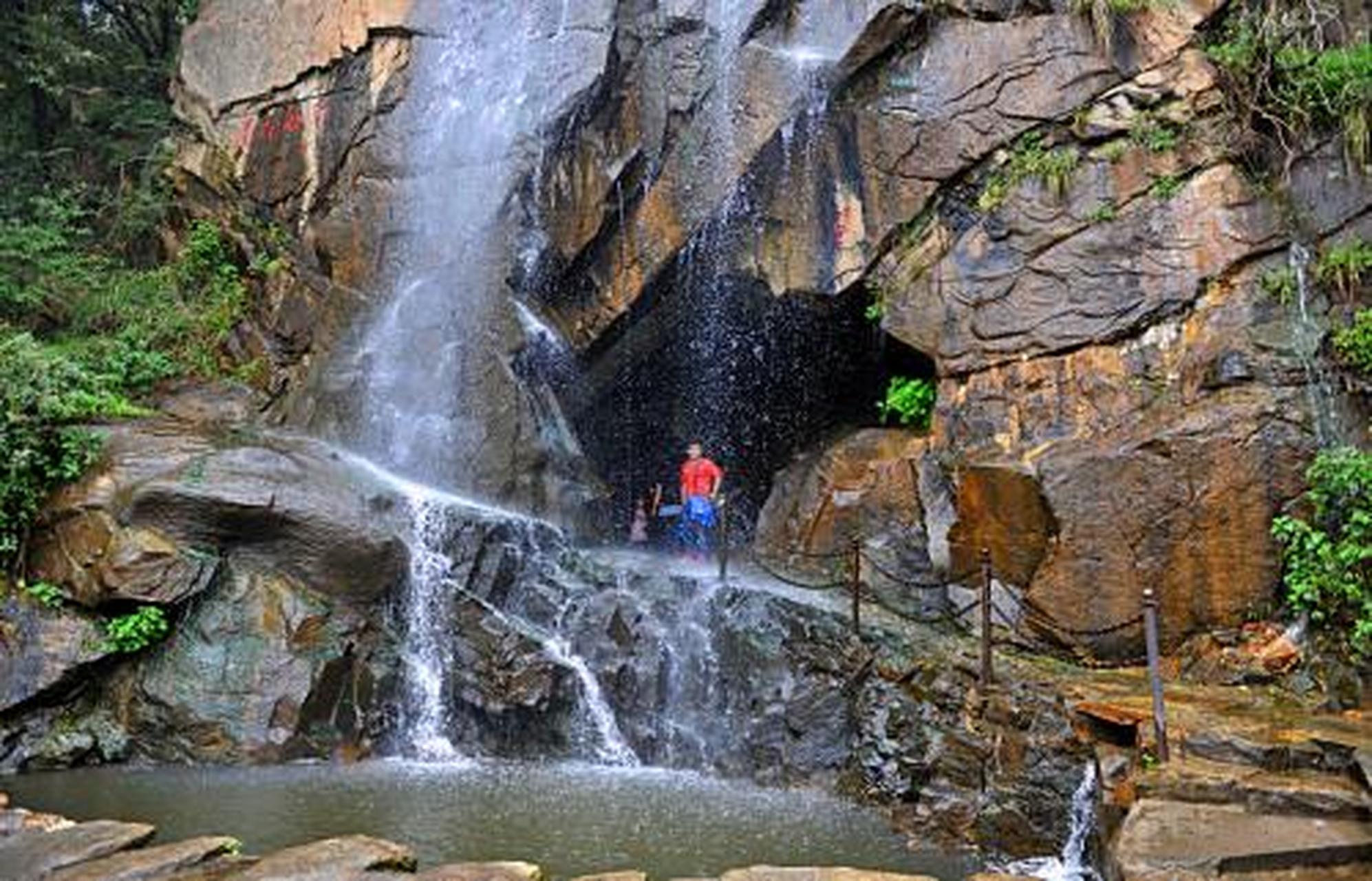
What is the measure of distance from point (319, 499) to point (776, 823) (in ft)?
18.3

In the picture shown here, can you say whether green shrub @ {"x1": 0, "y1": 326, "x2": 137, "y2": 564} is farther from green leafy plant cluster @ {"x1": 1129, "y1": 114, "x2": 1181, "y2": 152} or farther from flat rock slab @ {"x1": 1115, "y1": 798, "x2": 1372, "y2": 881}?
green leafy plant cluster @ {"x1": 1129, "y1": 114, "x2": 1181, "y2": 152}

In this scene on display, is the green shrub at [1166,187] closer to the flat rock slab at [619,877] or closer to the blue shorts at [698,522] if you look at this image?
the blue shorts at [698,522]

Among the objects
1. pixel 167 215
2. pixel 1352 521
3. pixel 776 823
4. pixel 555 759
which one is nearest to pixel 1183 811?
pixel 776 823

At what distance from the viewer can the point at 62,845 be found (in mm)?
6285

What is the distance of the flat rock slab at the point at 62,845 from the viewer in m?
5.95

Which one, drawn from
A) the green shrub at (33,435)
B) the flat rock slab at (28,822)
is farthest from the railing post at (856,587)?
the green shrub at (33,435)

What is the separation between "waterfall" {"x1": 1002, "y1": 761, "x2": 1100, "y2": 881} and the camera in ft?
25.2

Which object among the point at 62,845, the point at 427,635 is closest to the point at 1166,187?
the point at 427,635

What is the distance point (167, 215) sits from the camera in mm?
17125

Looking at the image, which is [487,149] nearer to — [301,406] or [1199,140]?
[301,406]

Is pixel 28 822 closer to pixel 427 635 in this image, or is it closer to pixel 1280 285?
pixel 427 635

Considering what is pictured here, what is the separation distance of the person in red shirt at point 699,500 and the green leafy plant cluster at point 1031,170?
4.53 metres

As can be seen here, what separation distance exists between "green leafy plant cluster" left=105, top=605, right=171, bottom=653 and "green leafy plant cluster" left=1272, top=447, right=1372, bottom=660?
991 centimetres

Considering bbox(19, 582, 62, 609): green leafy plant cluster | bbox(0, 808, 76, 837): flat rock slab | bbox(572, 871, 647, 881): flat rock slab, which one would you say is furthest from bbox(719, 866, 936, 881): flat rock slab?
bbox(19, 582, 62, 609): green leafy plant cluster
